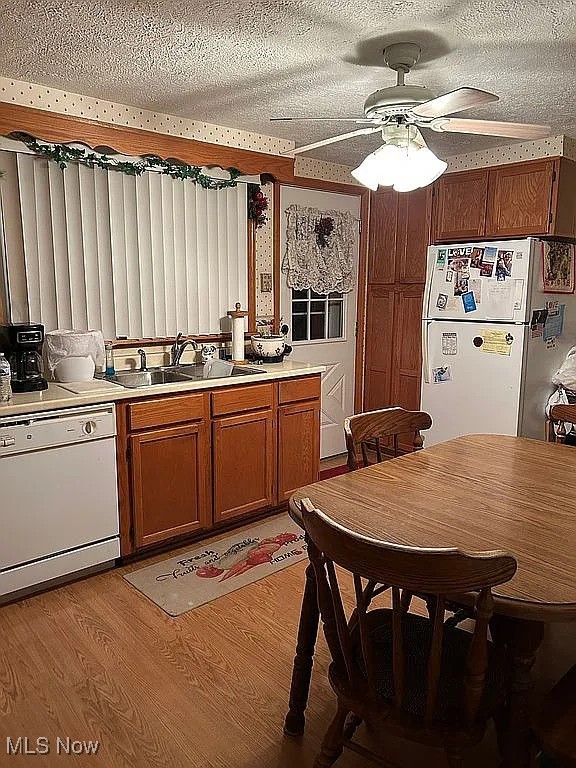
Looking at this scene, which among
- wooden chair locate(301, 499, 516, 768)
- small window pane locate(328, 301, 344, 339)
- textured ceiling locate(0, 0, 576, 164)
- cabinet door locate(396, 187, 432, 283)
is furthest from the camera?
small window pane locate(328, 301, 344, 339)

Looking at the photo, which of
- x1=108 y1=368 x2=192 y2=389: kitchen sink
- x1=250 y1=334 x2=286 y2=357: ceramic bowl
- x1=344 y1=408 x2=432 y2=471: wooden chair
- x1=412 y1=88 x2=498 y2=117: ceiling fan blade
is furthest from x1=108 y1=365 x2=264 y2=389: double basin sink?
x1=412 y1=88 x2=498 y2=117: ceiling fan blade

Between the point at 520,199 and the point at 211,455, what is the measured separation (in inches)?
99.5

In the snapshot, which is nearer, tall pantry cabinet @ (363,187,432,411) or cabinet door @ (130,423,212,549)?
cabinet door @ (130,423,212,549)

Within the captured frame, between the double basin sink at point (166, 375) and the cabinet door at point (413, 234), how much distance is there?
1678 mm

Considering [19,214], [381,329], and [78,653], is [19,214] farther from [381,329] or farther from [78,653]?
[381,329]

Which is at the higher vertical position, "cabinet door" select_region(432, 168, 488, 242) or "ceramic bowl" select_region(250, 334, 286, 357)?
"cabinet door" select_region(432, 168, 488, 242)

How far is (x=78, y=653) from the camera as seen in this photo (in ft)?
7.32

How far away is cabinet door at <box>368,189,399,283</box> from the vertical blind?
4.23 feet

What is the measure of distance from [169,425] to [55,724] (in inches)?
55.4

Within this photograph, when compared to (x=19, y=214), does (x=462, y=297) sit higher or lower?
lower

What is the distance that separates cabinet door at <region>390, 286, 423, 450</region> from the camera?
445 centimetres

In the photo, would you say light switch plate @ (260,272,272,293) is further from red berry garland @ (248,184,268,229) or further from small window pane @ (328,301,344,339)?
small window pane @ (328,301,344,339)

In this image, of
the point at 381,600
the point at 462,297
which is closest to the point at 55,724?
the point at 381,600

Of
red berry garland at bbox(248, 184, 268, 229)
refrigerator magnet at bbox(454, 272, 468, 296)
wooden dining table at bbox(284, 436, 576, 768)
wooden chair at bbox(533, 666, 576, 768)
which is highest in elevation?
red berry garland at bbox(248, 184, 268, 229)
